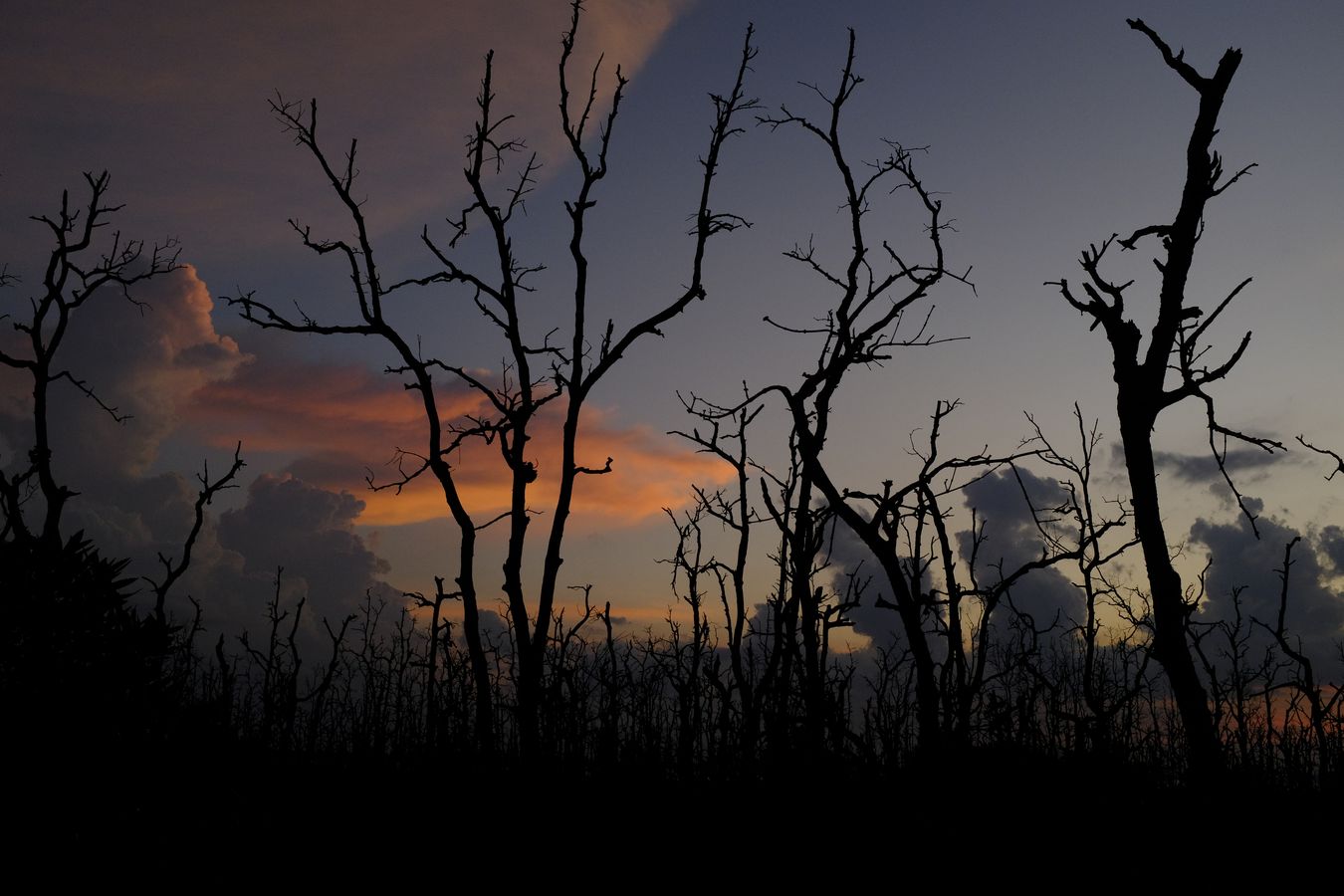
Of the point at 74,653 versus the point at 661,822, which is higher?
the point at 74,653

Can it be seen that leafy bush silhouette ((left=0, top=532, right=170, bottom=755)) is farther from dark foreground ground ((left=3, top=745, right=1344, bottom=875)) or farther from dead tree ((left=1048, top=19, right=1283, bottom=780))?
dead tree ((left=1048, top=19, right=1283, bottom=780))

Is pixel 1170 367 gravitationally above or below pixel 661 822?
above

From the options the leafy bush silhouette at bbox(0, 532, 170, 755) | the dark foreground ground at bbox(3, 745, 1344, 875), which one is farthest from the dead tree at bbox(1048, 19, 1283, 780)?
the leafy bush silhouette at bbox(0, 532, 170, 755)

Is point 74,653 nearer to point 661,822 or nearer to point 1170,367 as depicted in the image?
point 661,822

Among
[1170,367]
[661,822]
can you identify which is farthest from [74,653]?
[1170,367]

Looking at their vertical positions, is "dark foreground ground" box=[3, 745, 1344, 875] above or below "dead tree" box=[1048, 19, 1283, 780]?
below

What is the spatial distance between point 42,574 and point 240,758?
191 inches

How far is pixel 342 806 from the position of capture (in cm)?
1032

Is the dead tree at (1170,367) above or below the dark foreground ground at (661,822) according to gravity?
above

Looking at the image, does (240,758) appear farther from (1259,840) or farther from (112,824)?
(1259,840)

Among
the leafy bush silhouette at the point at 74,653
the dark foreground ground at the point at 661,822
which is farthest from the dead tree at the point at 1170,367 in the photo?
the leafy bush silhouette at the point at 74,653

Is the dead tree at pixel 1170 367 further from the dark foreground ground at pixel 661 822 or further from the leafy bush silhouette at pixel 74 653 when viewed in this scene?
the leafy bush silhouette at pixel 74 653

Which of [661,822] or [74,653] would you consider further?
[661,822]

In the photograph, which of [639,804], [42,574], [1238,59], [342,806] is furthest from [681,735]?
[1238,59]
